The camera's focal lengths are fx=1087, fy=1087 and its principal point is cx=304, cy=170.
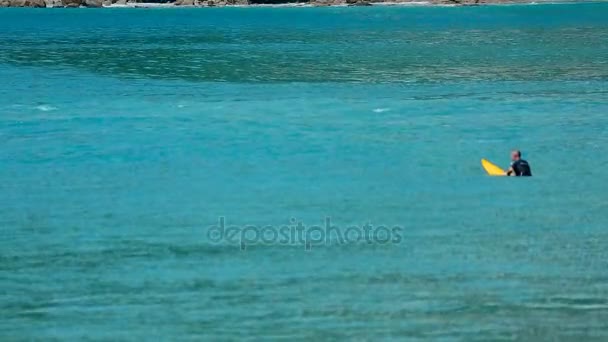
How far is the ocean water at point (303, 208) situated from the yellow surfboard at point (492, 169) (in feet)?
2.48

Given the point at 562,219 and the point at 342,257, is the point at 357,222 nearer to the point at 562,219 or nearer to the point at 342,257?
the point at 342,257

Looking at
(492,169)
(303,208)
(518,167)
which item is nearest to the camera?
(303,208)

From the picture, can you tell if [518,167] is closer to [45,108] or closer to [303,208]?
[303,208]

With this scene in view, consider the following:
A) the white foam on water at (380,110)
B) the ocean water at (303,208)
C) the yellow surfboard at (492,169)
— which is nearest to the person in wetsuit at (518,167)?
the yellow surfboard at (492,169)

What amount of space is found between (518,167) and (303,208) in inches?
294

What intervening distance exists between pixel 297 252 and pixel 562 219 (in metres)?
7.62

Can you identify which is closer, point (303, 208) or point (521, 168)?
point (303, 208)

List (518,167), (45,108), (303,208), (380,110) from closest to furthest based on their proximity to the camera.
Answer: (303,208) → (518,167) → (380,110) → (45,108)

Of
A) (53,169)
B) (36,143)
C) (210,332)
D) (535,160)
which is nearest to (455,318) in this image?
(210,332)

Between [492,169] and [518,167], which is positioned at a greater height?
[518,167]

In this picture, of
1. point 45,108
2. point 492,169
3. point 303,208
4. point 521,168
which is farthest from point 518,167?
point 45,108

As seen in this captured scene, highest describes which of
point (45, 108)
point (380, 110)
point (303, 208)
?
point (303, 208)

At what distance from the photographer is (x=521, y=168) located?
1319 inches

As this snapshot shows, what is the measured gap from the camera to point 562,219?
28906 mm
